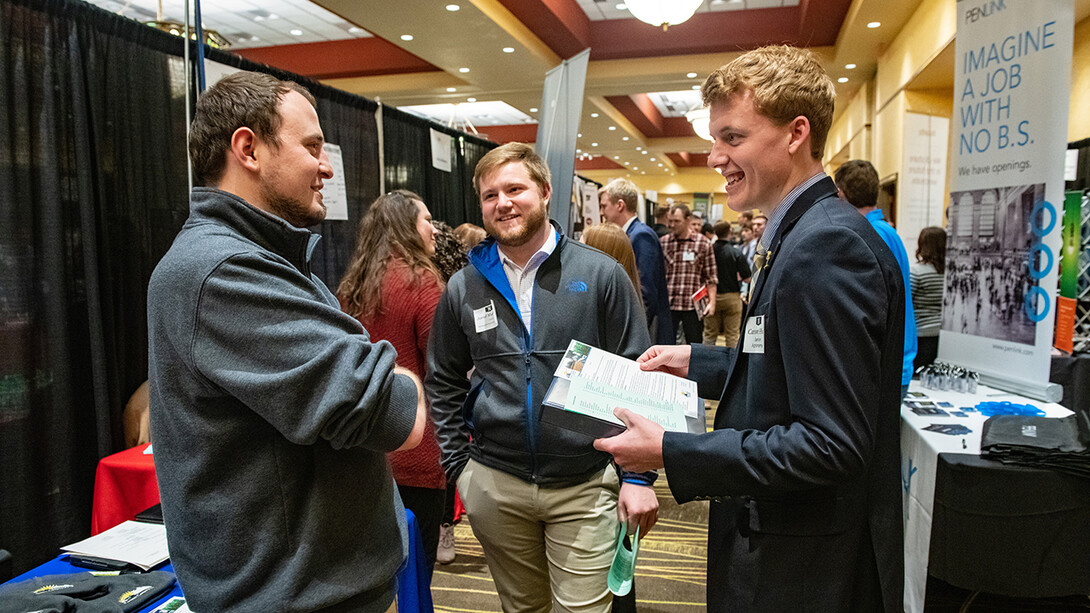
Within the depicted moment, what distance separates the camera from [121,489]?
201 cm

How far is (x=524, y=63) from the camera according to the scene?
780cm

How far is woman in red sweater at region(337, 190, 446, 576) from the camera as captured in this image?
216cm

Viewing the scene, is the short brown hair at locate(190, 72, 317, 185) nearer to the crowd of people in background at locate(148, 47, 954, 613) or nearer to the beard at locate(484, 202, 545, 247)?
the crowd of people in background at locate(148, 47, 954, 613)

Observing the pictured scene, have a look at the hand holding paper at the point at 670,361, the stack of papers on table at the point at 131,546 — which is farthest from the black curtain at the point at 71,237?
the hand holding paper at the point at 670,361

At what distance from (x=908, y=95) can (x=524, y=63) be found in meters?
4.19

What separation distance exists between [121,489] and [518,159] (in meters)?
1.60

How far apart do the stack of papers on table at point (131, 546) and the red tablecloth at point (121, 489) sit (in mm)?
322

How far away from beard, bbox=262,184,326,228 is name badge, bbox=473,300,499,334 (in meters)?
0.66

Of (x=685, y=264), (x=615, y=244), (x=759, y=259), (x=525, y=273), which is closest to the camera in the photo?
(x=759, y=259)

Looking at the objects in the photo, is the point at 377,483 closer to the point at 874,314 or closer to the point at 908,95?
the point at 874,314

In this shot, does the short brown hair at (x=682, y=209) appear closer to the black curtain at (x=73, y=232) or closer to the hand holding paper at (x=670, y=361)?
the black curtain at (x=73, y=232)

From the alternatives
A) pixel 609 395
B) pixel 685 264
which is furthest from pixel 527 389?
pixel 685 264

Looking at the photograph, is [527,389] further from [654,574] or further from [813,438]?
[654,574]

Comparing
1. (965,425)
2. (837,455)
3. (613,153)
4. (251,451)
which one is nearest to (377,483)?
(251,451)
